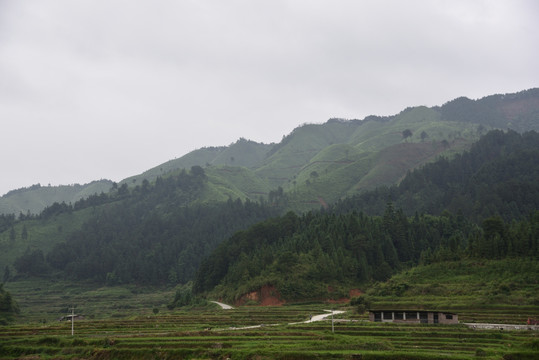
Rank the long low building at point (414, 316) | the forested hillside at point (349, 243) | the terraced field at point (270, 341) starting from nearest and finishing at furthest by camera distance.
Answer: the terraced field at point (270, 341) < the long low building at point (414, 316) < the forested hillside at point (349, 243)

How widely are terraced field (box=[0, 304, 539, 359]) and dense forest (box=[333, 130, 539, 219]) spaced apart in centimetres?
8167

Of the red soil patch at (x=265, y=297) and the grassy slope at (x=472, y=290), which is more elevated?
the grassy slope at (x=472, y=290)

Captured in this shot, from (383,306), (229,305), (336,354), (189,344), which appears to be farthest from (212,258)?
(336,354)

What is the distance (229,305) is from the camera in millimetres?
96250

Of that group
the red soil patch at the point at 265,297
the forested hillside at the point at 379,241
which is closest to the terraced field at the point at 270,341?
the red soil patch at the point at 265,297

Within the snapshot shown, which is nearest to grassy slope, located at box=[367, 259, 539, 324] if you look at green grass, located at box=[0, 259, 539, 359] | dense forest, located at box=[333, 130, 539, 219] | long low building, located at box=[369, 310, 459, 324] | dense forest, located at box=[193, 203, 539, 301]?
green grass, located at box=[0, 259, 539, 359]

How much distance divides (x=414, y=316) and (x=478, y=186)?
109123mm

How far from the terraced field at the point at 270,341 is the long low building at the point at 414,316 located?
1.72m

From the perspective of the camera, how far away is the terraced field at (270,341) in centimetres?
4356

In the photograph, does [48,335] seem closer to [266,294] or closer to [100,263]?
[266,294]

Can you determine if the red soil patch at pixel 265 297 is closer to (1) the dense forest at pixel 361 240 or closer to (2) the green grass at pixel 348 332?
(1) the dense forest at pixel 361 240

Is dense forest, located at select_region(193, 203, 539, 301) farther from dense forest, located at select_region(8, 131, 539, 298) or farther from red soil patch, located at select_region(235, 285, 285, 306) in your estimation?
red soil patch, located at select_region(235, 285, 285, 306)

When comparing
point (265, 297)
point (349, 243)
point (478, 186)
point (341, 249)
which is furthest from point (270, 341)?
point (478, 186)

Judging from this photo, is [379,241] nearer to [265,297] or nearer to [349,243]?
[349,243]
